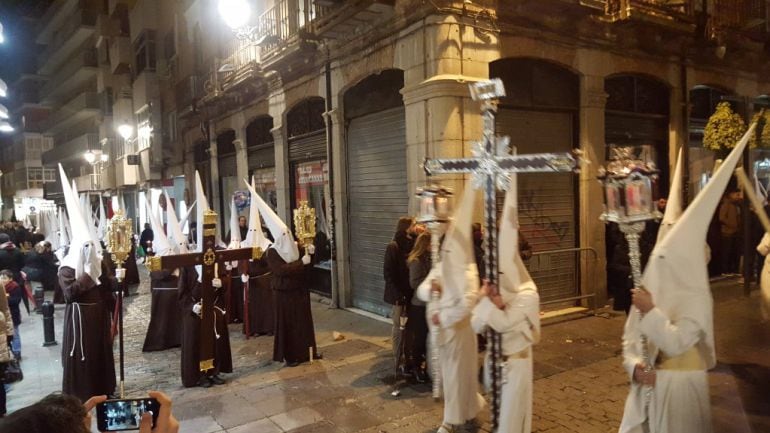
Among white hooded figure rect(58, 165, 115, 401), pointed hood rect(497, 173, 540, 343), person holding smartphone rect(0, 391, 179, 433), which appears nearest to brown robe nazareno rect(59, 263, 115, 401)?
white hooded figure rect(58, 165, 115, 401)

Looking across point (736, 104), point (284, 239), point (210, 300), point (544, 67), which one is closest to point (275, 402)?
point (210, 300)

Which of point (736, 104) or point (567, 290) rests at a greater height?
point (736, 104)

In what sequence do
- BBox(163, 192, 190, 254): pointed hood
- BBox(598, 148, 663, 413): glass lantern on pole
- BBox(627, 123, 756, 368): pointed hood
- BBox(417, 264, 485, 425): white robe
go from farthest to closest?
BBox(163, 192, 190, 254): pointed hood, BBox(417, 264, 485, 425): white robe, BBox(598, 148, 663, 413): glass lantern on pole, BBox(627, 123, 756, 368): pointed hood

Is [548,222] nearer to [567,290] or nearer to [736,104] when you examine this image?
[567,290]

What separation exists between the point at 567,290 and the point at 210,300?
6640 mm

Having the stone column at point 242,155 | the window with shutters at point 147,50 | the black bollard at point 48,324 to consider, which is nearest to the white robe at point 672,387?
the black bollard at point 48,324

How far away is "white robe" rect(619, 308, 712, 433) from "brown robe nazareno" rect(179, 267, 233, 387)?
5.49 m

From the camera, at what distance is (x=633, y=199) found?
3863 millimetres

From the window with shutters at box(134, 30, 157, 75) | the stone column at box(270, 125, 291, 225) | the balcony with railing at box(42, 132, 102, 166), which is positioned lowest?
the stone column at box(270, 125, 291, 225)

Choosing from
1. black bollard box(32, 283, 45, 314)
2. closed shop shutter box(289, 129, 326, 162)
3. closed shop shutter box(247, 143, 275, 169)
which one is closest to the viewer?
black bollard box(32, 283, 45, 314)

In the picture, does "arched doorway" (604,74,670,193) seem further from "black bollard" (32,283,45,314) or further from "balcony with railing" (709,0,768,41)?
"black bollard" (32,283,45,314)

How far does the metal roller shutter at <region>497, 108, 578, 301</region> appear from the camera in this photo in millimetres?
10258

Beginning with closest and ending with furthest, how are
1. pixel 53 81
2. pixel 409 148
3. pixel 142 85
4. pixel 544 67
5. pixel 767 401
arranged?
1. pixel 767 401
2. pixel 409 148
3. pixel 544 67
4. pixel 142 85
5. pixel 53 81

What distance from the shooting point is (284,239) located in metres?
7.94
